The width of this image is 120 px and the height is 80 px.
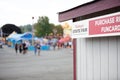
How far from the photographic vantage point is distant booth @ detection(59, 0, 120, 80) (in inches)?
263

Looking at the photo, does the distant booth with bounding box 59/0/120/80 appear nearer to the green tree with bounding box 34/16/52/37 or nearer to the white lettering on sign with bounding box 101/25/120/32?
the white lettering on sign with bounding box 101/25/120/32

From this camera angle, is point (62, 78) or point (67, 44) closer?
point (62, 78)

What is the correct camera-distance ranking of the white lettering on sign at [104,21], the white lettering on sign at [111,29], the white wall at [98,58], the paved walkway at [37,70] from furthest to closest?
the paved walkway at [37,70] → the white wall at [98,58] → the white lettering on sign at [104,21] → the white lettering on sign at [111,29]

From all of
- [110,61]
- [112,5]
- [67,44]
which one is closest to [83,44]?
[110,61]

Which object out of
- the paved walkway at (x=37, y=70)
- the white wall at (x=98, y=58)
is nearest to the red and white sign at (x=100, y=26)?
the white wall at (x=98, y=58)

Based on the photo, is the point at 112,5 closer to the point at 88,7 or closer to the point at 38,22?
the point at 88,7

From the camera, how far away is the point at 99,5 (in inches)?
272

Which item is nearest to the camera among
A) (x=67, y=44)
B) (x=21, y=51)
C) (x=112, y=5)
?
(x=112, y=5)

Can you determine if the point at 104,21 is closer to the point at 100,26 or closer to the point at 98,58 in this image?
the point at 100,26

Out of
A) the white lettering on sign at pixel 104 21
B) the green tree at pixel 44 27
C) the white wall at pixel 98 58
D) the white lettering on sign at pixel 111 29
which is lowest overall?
the white wall at pixel 98 58

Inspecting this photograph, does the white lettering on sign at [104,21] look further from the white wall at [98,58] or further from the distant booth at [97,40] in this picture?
the white wall at [98,58]

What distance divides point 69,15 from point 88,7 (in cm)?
117

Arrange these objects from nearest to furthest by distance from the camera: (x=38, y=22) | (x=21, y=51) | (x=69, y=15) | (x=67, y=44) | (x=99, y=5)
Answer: (x=99, y=5), (x=69, y=15), (x=21, y=51), (x=67, y=44), (x=38, y=22)

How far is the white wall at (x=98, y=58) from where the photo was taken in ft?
23.5
